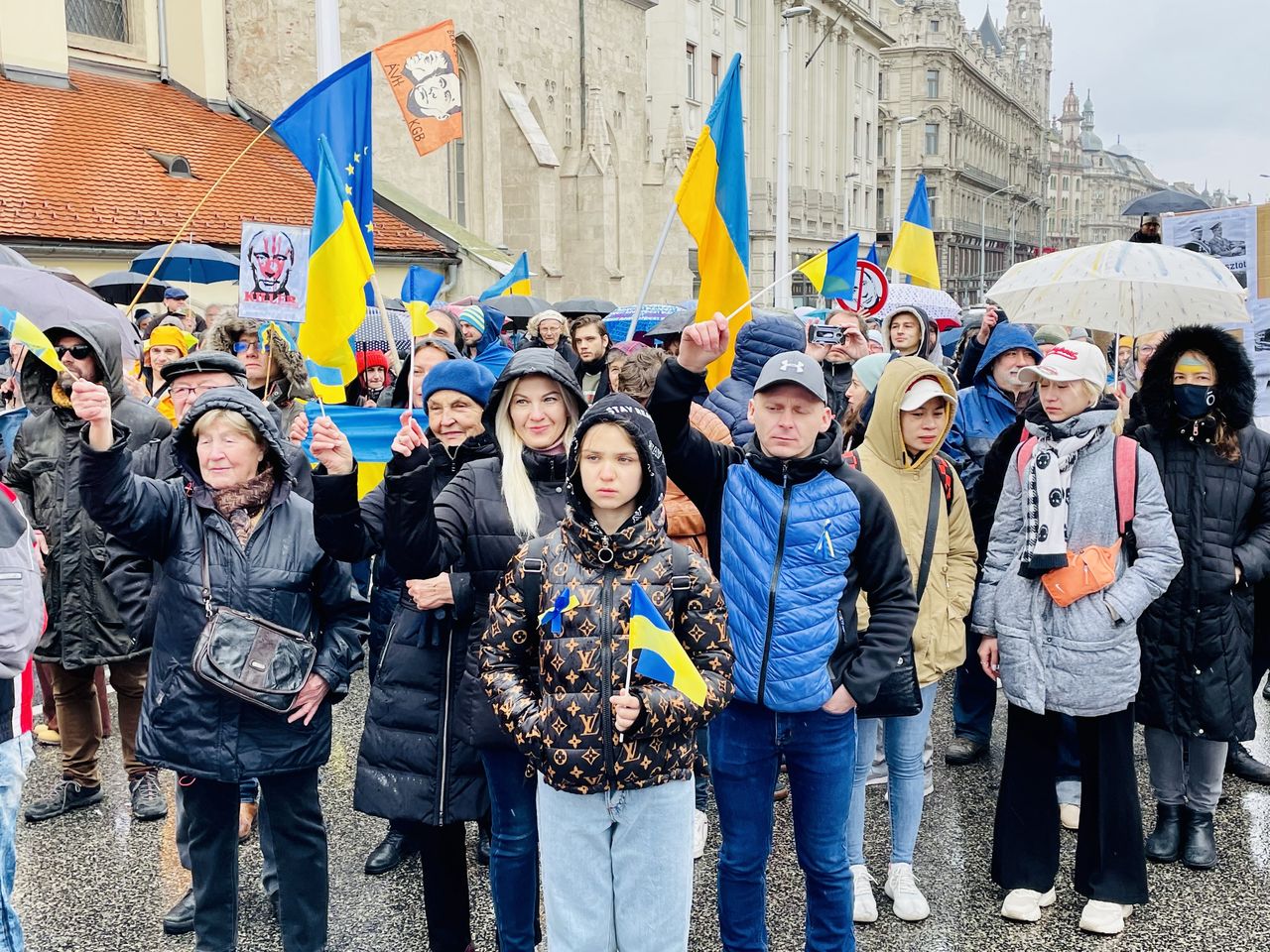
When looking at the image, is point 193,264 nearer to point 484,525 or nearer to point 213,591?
point 213,591

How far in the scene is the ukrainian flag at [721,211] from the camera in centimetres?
503

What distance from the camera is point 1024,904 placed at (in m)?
4.37

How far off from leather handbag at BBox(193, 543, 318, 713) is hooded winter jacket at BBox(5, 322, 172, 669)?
72.3 inches

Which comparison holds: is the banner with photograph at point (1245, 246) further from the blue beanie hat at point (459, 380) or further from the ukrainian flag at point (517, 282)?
the ukrainian flag at point (517, 282)

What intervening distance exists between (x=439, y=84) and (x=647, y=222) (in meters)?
27.6

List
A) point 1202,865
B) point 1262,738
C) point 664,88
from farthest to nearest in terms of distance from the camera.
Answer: point 664,88 < point 1262,738 < point 1202,865

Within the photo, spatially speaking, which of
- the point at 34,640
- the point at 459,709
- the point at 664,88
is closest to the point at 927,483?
the point at 459,709

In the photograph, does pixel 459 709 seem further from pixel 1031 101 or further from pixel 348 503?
pixel 1031 101

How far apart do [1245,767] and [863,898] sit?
8.67 ft

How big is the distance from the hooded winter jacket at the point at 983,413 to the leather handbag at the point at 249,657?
12.5ft

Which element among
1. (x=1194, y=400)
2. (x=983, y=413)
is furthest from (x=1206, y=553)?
(x=983, y=413)

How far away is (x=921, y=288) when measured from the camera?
1115 cm

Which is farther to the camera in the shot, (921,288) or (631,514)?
(921,288)

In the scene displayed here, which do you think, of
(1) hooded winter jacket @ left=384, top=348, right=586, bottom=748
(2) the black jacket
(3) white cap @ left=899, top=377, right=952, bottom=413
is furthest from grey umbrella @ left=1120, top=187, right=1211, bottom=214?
(2) the black jacket
